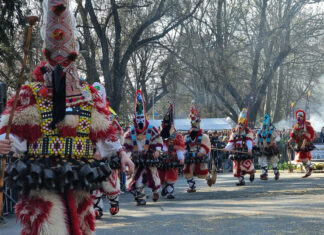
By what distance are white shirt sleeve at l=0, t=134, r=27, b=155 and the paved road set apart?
9.71ft

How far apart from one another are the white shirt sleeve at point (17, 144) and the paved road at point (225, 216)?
9.71 ft

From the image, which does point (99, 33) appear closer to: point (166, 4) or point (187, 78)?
point (166, 4)

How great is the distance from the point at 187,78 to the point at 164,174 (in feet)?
94.8

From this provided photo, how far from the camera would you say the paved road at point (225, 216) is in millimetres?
7742

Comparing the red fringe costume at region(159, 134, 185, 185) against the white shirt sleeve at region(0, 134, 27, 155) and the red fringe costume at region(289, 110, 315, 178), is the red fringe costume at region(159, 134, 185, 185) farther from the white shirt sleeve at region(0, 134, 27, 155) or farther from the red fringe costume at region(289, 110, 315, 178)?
the white shirt sleeve at region(0, 134, 27, 155)

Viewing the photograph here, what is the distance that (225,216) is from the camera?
29.6ft

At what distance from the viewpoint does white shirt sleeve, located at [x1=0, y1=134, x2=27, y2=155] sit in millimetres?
5258

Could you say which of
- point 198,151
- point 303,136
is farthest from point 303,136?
point 198,151

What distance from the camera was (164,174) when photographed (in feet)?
45.9

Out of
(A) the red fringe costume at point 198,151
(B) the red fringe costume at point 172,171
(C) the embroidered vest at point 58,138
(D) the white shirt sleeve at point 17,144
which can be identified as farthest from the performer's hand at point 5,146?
(A) the red fringe costume at point 198,151

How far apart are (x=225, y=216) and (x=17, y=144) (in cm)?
457

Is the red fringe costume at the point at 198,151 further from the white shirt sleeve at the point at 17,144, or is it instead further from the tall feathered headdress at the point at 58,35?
the white shirt sleeve at the point at 17,144

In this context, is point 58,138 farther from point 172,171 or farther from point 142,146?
point 172,171

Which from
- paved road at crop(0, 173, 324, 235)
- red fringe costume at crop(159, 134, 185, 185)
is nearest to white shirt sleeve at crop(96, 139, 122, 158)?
paved road at crop(0, 173, 324, 235)
